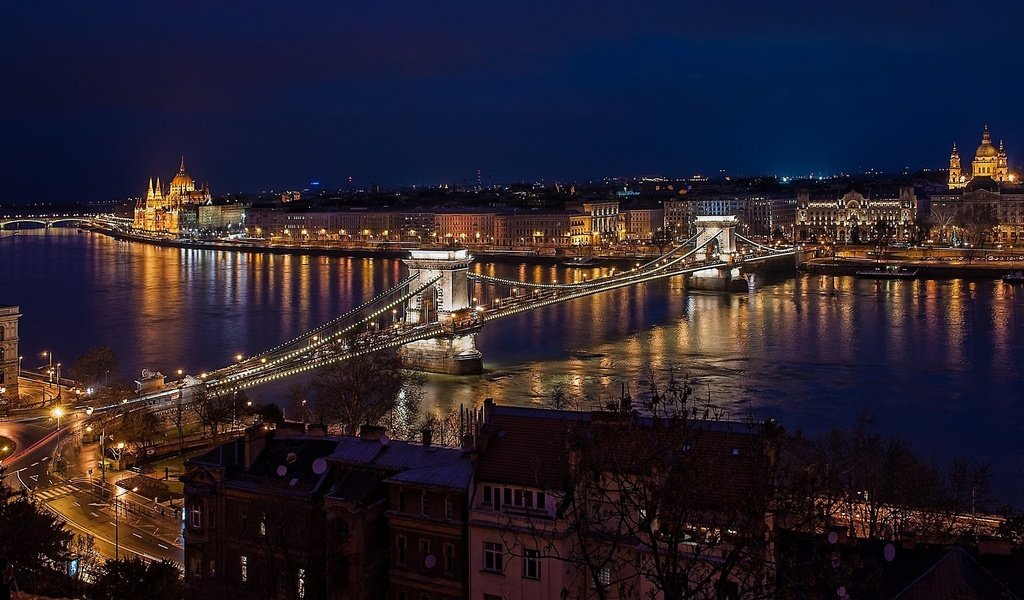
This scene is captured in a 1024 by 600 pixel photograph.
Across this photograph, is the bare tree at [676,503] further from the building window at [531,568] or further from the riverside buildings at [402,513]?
the building window at [531,568]

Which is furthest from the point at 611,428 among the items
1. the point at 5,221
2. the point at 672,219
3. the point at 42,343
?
the point at 5,221

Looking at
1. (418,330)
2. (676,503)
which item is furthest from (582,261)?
(676,503)

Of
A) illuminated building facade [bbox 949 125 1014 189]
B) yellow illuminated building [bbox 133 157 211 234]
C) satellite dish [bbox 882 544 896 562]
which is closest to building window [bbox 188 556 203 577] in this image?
satellite dish [bbox 882 544 896 562]

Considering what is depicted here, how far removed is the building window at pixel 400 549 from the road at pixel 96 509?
2134 millimetres

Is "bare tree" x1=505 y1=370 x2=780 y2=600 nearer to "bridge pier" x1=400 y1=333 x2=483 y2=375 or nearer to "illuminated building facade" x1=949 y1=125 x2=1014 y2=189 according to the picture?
"bridge pier" x1=400 y1=333 x2=483 y2=375

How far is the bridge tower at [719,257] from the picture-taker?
3030 cm

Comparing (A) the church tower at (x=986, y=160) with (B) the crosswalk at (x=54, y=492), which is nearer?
(B) the crosswalk at (x=54, y=492)

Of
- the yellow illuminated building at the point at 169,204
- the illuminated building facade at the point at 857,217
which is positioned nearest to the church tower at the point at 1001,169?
the illuminated building facade at the point at 857,217

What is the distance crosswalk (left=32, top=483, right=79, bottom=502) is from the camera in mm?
8195

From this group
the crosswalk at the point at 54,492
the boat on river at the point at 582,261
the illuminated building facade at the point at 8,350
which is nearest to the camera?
the crosswalk at the point at 54,492

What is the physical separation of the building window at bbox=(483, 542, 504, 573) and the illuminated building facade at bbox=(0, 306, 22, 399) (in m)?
9.74

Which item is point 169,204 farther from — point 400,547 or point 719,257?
point 400,547

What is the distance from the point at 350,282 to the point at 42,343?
13.1m

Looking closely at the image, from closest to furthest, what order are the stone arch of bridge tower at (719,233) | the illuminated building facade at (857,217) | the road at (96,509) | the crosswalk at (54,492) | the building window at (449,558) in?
1. the building window at (449,558)
2. the road at (96,509)
3. the crosswalk at (54,492)
4. the stone arch of bridge tower at (719,233)
5. the illuminated building facade at (857,217)
